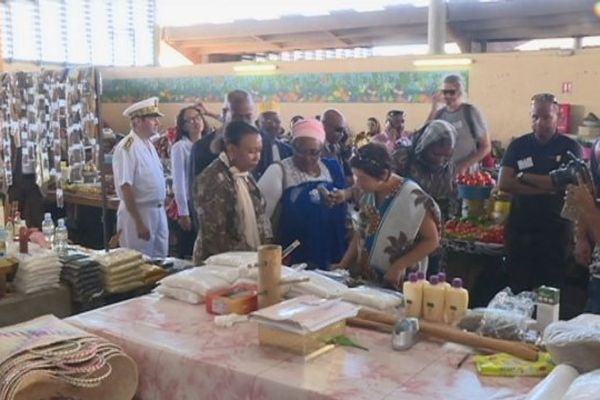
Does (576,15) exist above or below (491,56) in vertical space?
above

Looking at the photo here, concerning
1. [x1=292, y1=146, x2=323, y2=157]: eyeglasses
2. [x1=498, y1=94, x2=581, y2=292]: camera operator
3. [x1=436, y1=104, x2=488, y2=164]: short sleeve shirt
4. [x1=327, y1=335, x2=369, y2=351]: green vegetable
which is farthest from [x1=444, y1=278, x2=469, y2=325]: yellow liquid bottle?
[x1=436, y1=104, x2=488, y2=164]: short sleeve shirt

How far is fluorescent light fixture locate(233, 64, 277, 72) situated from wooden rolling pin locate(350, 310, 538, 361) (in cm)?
656

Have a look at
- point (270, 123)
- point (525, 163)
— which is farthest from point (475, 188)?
point (270, 123)

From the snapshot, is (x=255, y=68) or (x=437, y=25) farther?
(x=255, y=68)

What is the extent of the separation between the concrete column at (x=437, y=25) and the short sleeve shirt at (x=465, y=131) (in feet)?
10.3

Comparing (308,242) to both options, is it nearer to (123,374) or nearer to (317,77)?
(123,374)

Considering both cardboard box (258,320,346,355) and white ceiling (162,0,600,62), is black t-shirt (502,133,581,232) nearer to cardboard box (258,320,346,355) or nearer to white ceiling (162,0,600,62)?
cardboard box (258,320,346,355)

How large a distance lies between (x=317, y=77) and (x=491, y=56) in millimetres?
2082

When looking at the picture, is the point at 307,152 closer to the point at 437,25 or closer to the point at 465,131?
the point at 465,131

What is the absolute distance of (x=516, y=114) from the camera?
20.9ft

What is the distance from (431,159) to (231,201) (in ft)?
4.30

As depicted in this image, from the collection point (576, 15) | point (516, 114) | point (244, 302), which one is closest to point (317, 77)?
point (516, 114)

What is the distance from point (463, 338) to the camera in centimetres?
170

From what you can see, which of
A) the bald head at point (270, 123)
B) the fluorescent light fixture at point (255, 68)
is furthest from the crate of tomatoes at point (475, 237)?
the fluorescent light fixture at point (255, 68)
